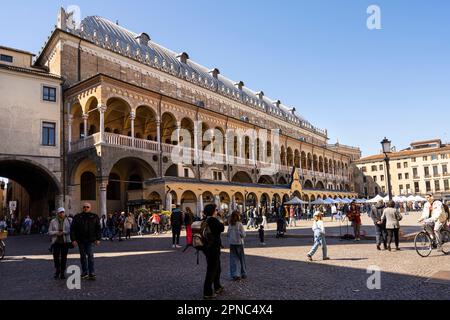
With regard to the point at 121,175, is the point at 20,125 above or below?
above

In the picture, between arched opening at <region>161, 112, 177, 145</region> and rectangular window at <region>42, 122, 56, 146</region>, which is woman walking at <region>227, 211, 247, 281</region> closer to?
rectangular window at <region>42, 122, 56, 146</region>

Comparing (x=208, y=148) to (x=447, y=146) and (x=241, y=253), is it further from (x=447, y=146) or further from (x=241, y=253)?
(x=447, y=146)

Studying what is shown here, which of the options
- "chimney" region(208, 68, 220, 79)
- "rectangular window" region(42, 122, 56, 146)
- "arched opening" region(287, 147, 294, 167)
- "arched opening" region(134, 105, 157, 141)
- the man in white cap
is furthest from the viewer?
"chimney" region(208, 68, 220, 79)

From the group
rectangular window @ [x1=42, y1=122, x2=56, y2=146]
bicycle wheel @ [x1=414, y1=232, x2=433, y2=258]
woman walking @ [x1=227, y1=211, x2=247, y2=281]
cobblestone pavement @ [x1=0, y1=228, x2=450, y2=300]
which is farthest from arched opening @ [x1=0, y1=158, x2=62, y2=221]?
bicycle wheel @ [x1=414, y1=232, x2=433, y2=258]

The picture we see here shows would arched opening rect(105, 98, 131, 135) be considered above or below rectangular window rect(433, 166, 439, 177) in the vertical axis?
above

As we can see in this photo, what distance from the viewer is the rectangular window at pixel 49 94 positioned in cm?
2757

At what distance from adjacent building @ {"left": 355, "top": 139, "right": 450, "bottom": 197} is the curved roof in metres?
38.3

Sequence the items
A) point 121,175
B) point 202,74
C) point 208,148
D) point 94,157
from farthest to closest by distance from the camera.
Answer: point 202,74 → point 208,148 → point 121,175 → point 94,157

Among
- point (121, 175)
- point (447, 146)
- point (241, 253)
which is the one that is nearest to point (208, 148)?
point (121, 175)

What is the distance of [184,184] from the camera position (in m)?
28.4

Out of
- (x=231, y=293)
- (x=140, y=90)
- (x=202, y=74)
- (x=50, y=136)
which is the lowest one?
(x=231, y=293)

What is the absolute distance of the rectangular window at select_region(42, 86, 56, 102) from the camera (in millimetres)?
27570
